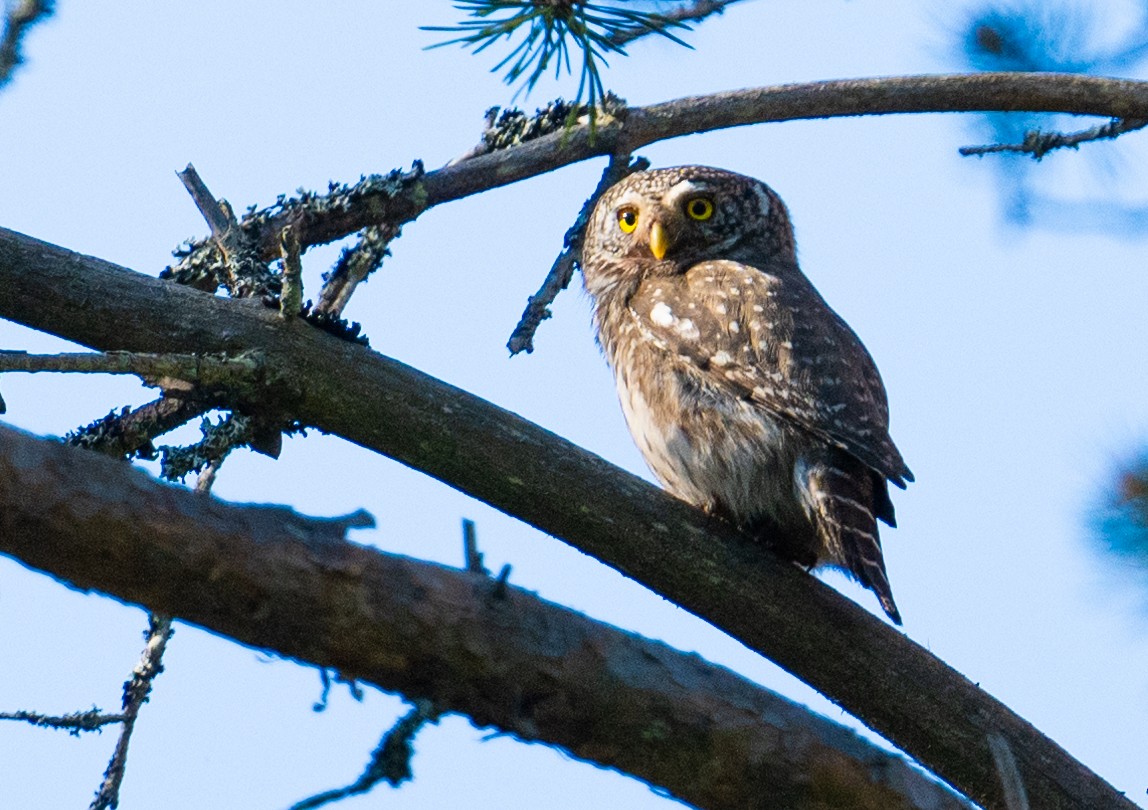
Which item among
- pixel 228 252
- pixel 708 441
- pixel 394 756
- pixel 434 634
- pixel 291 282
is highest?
pixel 708 441

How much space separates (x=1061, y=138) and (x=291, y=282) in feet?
7.57

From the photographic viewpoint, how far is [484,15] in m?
3.15

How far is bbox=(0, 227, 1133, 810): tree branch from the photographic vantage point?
3.25 meters

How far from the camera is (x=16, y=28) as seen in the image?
2.48m

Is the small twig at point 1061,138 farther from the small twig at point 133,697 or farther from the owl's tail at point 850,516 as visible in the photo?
the small twig at point 133,697

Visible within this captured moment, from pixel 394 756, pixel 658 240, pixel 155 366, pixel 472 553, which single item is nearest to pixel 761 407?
pixel 658 240

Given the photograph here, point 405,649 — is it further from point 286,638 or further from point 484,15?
point 484,15

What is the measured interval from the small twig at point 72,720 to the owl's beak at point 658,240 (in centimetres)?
284

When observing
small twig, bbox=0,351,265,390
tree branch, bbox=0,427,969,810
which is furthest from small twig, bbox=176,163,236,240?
tree branch, bbox=0,427,969,810

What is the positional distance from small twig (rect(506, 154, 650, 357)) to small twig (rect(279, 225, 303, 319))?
1.93 feet

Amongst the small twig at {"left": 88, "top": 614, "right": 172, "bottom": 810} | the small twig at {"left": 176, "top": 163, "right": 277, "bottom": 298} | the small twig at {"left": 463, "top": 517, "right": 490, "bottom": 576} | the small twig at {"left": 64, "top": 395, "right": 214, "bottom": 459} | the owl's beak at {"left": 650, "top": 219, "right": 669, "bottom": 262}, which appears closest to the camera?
the small twig at {"left": 463, "top": 517, "right": 490, "bottom": 576}

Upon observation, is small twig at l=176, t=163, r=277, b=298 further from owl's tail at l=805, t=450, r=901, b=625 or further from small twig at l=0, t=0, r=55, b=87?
owl's tail at l=805, t=450, r=901, b=625

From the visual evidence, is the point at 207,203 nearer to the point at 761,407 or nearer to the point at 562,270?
the point at 562,270

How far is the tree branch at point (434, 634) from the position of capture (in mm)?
1983
